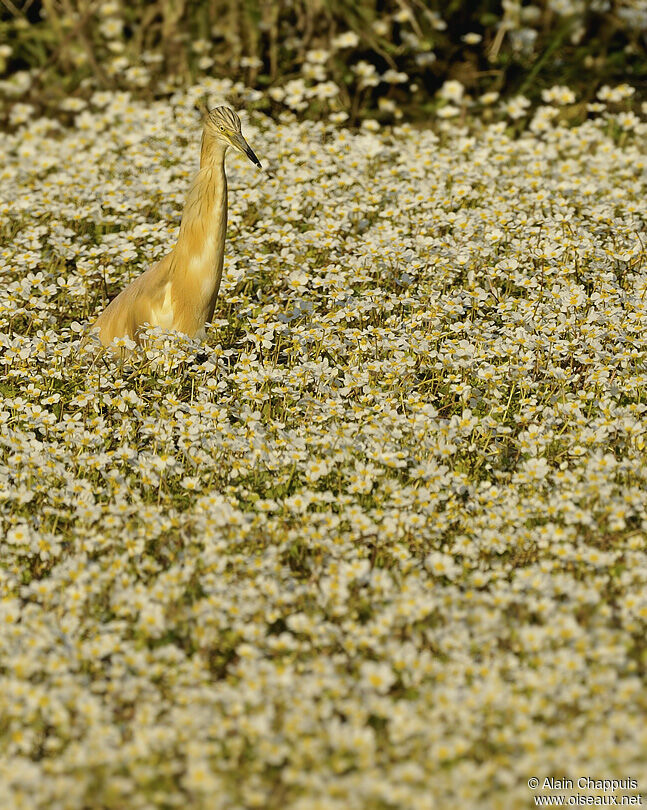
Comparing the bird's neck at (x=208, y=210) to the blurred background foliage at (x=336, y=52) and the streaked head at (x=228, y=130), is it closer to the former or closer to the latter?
the streaked head at (x=228, y=130)

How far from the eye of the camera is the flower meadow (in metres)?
3.57

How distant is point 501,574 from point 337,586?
658mm

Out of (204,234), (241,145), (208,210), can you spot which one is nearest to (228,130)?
(241,145)

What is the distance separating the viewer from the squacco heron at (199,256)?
5910 millimetres

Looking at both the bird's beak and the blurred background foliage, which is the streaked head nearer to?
the bird's beak

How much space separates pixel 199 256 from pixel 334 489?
1.58 m

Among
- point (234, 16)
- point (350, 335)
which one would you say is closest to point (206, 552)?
point (350, 335)

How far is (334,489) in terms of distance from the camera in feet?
17.1

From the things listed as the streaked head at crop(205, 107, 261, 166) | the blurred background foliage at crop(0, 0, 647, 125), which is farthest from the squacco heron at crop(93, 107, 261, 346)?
the blurred background foliage at crop(0, 0, 647, 125)

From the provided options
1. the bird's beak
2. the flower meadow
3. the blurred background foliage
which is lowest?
the flower meadow

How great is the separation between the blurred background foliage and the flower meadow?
1632mm

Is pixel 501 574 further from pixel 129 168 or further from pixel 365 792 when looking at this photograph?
pixel 129 168

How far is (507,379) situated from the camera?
5.86 metres

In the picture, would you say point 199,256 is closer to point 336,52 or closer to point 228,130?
point 228,130
